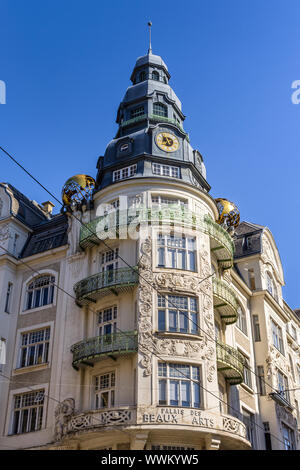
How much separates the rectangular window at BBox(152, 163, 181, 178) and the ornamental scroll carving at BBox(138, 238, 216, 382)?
5.61m

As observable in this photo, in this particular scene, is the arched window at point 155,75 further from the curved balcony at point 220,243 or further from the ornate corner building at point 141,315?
the curved balcony at point 220,243

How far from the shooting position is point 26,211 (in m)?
41.8

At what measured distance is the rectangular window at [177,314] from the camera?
31219 millimetres

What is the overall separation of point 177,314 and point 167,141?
1215 centimetres

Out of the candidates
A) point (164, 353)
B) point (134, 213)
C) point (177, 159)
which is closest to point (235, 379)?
point (164, 353)

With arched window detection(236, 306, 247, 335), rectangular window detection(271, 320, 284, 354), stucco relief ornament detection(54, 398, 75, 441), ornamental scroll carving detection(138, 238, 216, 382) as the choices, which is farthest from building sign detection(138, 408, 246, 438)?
rectangular window detection(271, 320, 284, 354)

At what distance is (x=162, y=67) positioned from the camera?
47188 millimetres

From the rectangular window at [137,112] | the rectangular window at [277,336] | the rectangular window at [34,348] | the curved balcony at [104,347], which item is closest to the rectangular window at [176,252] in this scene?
the curved balcony at [104,347]

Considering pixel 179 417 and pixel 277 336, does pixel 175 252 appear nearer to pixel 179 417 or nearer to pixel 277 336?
pixel 179 417

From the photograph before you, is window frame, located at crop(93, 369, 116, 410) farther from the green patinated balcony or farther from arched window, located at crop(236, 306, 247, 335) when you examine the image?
arched window, located at crop(236, 306, 247, 335)

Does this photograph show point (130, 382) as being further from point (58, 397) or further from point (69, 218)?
point (69, 218)

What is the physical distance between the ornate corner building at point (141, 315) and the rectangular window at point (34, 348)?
79 mm

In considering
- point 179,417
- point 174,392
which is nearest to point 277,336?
point 174,392

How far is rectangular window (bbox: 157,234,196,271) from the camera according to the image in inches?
1303
